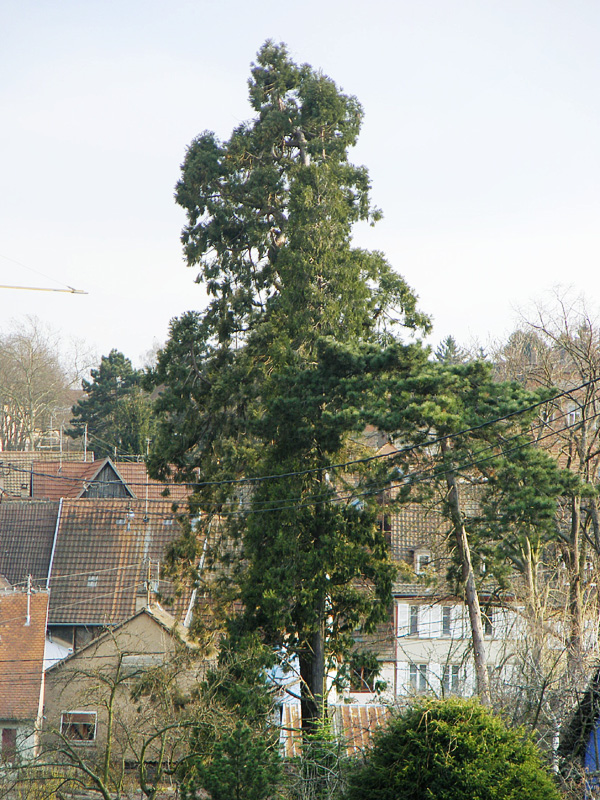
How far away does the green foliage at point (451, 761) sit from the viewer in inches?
353

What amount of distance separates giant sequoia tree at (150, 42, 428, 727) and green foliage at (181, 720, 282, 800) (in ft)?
20.5

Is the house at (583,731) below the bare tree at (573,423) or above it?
below

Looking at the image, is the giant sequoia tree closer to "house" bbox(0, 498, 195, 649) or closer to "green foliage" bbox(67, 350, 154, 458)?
"house" bbox(0, 498, 195, 649)

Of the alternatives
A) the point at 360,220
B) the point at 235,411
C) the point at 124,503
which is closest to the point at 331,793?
the point at 235,411

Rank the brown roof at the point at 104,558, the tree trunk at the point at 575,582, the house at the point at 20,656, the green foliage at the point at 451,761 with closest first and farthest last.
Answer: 1. the green foliage at the point at 451,761
2. the tree trunk at the point at 575,582
3. the house at the point at 20,656
4. the brown roof at the point at 104,558

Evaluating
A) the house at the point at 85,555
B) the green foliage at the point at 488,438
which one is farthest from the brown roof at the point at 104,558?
the green foliage at the point at 488,438

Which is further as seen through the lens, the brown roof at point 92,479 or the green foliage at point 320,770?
the brown roof at point 92,479

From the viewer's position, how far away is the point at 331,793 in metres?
11.8

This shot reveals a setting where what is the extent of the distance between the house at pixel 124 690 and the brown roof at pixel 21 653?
1.81ft

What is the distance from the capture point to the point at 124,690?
2308 centimetres

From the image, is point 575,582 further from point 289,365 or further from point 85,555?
point 85,555

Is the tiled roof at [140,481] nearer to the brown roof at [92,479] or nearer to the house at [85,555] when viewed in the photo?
the brown roof at [92,479]

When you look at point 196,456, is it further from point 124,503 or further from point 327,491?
point 124,503

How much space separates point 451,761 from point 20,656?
22586mm
